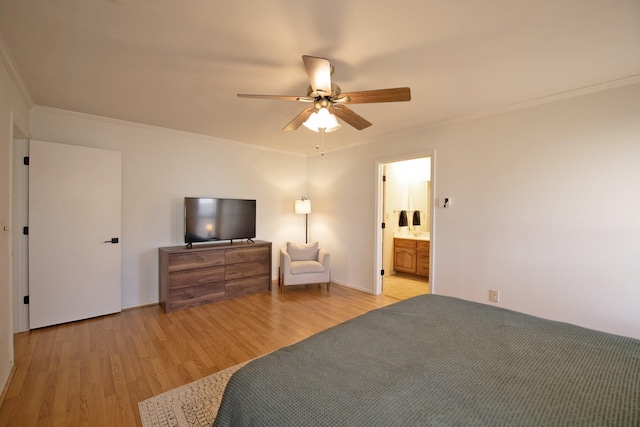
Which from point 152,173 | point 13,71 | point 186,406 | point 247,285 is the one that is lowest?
point 186,406

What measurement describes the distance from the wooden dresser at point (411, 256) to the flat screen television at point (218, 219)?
9.82 ft

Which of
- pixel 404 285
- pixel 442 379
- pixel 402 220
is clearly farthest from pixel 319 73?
pixel 402 220

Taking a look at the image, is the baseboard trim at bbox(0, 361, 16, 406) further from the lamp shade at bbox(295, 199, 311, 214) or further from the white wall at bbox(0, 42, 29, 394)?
the lamp shade at bbox(295, 199, 311, 214)

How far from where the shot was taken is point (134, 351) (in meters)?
2.48

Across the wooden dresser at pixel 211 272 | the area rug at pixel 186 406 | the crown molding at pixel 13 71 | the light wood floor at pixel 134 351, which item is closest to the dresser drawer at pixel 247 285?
the wooden dresser at pixel 211 272

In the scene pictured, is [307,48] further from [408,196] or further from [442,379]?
[408,196]

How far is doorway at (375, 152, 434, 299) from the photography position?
5.15 m

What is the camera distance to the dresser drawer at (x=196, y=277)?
346 centimetres

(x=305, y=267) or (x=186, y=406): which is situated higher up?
(x=305, y=267)

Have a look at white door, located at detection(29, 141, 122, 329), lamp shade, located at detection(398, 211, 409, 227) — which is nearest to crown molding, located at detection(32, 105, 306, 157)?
white door, located at detection(29, 141, 122, 329)

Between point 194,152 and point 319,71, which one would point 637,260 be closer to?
point 319,71

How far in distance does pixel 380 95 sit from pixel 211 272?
10.5 feet

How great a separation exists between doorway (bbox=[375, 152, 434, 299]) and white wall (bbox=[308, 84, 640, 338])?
1606 mm

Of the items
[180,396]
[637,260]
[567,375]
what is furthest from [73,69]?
[637,260]
